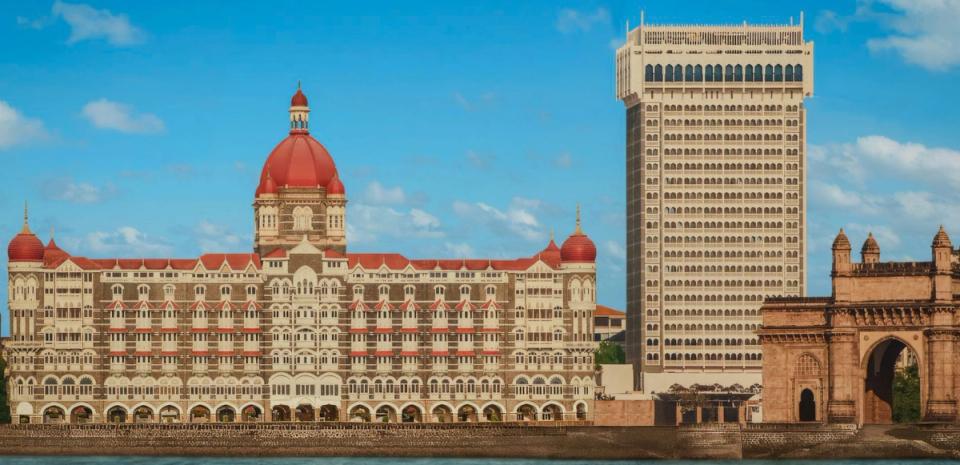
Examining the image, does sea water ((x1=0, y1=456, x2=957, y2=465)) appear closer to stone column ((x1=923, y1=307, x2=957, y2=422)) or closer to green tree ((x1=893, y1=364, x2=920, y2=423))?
stone column ((x1=923, y1=307, x2=957, y2=422))

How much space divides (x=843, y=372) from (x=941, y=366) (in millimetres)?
8147

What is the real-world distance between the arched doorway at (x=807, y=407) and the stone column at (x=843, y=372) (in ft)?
14.5

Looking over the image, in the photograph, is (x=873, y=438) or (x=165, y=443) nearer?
(x=873, y=438)

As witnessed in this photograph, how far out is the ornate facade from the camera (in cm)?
17200

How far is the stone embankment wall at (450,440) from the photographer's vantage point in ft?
566

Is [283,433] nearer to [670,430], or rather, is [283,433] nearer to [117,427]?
[117,427]

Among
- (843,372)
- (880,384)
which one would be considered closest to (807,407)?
(880,384)

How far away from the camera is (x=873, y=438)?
561 ft

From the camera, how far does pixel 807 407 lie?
595 ft

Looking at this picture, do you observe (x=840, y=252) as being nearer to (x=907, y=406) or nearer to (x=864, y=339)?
(x=864, y=339)

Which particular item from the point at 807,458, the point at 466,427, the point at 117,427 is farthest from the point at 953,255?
the point at 117,427

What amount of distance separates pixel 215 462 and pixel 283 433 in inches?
386

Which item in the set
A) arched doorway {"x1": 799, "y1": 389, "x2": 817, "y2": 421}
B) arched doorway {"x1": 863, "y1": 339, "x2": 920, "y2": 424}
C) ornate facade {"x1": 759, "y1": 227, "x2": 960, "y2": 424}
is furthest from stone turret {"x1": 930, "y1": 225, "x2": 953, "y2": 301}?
arched doorway {"x1": 799, "y1": 389, "x2": 817, "y2": 421}

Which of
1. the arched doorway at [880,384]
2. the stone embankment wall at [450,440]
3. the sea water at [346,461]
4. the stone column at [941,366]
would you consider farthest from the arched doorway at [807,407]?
the stone column at [941,366]
